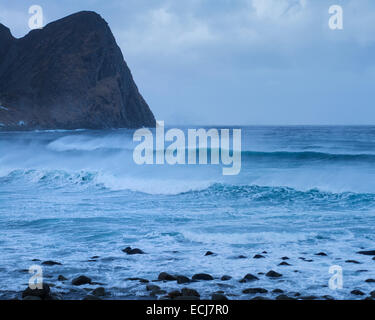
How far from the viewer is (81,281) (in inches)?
189

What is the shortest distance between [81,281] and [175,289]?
1083mm

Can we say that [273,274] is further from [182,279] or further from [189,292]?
[189,292]

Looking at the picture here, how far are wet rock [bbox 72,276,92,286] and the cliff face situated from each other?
289 ft

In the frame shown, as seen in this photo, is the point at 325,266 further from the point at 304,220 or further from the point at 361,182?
the point at 361,182

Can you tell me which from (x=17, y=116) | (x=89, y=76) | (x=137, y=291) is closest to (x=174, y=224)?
(x=137, y=291)

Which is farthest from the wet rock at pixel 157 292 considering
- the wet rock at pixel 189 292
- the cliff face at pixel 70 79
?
the cliff face at pixel 70 79

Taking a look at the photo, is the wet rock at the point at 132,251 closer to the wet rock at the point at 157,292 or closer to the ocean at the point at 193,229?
the ocean at the point at 193,229

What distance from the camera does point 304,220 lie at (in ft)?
28.8

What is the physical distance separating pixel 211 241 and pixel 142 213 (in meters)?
3.06


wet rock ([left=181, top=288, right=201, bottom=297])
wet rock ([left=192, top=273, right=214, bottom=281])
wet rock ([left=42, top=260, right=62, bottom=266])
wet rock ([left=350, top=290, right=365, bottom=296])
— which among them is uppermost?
wet rock ([left=42, top=260, right=62, bottom=266])

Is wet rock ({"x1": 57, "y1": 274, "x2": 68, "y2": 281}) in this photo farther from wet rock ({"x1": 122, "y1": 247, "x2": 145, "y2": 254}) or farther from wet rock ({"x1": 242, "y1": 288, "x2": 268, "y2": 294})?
wet rock ({"x1": 242, "y1": 288, "x2": 268, "y2": 294})

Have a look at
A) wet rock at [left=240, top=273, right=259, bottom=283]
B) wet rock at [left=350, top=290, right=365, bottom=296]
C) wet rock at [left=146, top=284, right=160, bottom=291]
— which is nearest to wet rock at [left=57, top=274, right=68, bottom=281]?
wet rock at [left=146, top=284, right=160, bottom=291]

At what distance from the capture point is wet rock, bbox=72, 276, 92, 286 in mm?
4785

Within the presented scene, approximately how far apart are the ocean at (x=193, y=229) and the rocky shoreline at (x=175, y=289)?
3 cm
